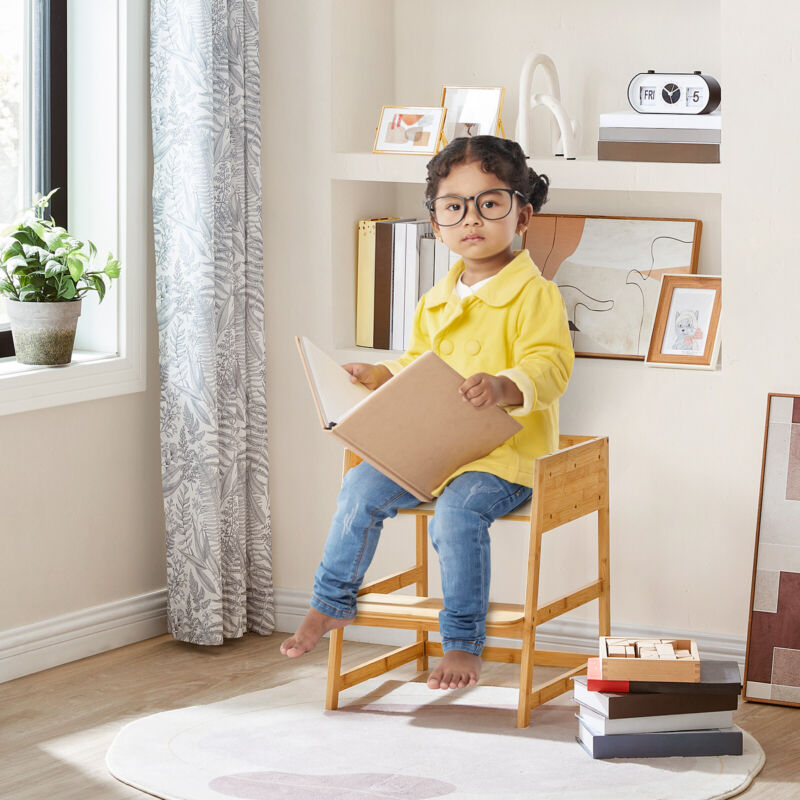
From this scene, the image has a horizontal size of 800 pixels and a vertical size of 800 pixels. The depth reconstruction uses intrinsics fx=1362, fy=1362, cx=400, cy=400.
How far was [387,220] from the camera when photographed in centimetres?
307

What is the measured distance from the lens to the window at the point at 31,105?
9.54ft

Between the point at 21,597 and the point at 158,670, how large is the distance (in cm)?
32

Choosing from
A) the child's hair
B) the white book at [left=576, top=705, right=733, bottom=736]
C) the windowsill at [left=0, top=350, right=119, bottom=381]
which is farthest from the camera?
the windowsill at [left=0, top=350, right=119, bottom=381]

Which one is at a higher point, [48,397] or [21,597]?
[48,397]

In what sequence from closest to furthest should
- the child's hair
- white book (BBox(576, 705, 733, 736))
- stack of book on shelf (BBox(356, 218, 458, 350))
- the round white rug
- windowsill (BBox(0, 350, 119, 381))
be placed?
the round white rug < white book (BBox(576, 705, 733, 736)) < the child's hair < windowsill (BBox(0, 350, 119, 381)) < stack of book on shelf (BBox(356, 218, 458, 350))

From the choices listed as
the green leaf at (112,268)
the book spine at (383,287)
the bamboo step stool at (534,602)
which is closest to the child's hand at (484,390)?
the bamboo step stool at (534,602)

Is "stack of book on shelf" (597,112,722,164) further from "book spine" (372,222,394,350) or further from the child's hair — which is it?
"book spine" (372,222,394,350)

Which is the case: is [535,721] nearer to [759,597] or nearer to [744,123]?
[759,597]

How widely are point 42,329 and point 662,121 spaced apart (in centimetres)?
133

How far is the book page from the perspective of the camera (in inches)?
96.1

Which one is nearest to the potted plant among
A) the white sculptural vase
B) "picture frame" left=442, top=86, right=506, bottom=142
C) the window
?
the window

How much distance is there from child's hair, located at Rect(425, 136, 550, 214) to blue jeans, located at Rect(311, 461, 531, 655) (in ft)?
1.82

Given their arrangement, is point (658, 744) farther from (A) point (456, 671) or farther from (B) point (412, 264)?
(B) point (412, 264)

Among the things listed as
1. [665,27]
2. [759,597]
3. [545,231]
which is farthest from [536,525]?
[665,27]
